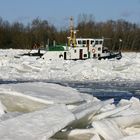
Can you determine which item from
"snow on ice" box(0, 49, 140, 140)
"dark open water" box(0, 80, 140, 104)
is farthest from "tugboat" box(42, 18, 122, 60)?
"snow on ice" box(0, 49, 140, 140)

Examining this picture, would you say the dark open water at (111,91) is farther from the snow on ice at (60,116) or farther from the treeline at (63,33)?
the treeline at (63,33)

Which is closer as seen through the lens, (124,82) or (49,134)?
(49,134)

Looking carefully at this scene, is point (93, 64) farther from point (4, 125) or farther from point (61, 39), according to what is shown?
point (61, 39)

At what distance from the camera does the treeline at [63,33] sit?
8444 centimetres

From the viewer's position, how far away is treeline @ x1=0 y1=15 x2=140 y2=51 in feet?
277

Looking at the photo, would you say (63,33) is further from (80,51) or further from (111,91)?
(111,91)

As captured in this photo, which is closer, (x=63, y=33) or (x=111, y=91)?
(x=111, y=91)

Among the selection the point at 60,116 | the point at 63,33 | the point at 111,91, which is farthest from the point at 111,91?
the point at 63,33

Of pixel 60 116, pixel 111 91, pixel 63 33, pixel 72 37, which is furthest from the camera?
pixel 63 33

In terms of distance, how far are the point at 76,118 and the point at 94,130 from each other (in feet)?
1.01

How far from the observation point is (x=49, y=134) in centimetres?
576

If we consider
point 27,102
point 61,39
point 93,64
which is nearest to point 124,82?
point 93,64

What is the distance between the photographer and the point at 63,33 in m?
84.4

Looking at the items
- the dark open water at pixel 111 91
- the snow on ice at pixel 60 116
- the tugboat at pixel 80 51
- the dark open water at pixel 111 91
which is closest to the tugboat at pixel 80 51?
the tugboat at pixel 80 51
